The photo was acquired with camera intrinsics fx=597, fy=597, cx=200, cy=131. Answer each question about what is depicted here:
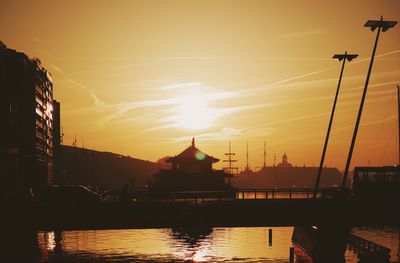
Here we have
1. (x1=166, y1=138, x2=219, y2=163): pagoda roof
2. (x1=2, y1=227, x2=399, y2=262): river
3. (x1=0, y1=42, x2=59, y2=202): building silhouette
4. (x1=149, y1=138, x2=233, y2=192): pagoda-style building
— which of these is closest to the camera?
(x1=2, y1=227, x2=399, y2=262): river

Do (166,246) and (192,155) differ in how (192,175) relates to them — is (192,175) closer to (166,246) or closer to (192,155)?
(192,155)

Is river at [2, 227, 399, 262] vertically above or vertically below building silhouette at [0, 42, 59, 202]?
below

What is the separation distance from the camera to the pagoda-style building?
120812 mm

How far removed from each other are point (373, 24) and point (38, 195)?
3658 cm

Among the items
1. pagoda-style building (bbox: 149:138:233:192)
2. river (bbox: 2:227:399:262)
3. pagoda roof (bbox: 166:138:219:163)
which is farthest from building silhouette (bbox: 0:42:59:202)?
pagoda roof (bbox: 166:138:219:163)

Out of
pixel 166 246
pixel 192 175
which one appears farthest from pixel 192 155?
pixel 166 246

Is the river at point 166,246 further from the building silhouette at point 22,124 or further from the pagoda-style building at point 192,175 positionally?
the pagoda-style building at point 192,175

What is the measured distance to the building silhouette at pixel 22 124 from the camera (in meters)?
63.2

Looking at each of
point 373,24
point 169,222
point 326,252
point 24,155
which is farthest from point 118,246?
point 373,24

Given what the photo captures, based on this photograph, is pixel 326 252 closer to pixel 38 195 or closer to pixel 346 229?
pixel 346 229

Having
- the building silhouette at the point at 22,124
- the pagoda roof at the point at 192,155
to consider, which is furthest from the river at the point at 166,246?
the pagoda roof at the point at 192,155

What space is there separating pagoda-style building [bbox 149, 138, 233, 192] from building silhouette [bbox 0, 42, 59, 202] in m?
42.1

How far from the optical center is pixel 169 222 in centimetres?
4656

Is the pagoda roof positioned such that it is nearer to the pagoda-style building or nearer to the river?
the pagoda-style building
